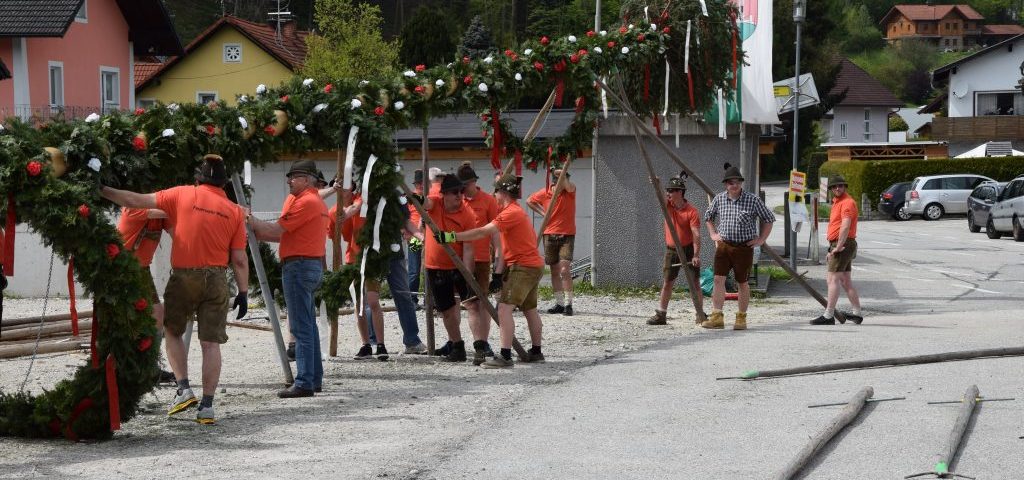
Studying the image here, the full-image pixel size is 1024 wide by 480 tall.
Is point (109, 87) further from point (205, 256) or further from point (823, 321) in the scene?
point (205, 256)

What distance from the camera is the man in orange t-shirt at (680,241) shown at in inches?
595

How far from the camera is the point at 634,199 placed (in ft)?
61.9

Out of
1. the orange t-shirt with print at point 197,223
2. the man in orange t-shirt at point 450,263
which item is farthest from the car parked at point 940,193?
the orange t-shirt with print at point 197,223

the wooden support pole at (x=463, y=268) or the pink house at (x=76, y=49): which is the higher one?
the pink house at (x=76, y=49)

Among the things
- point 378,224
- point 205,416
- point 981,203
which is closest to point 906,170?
point 981,203

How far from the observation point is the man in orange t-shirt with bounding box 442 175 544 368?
11820mm

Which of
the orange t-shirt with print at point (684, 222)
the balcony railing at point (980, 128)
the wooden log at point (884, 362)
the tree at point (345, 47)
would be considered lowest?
the wooden log at point (884, 362)

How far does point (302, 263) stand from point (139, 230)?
1.24m

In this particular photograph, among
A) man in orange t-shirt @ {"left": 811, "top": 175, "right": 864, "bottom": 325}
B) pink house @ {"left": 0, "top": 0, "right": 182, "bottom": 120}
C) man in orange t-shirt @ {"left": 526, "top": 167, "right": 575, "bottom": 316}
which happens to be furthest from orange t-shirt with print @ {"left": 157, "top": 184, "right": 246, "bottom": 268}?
pink house @ {"left": 0, "top": 0, "right": 182, "bottom": 120}

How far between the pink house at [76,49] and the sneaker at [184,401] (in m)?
26.7

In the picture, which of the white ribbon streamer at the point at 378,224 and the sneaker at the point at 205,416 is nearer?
the sneaker at the point at 205,416

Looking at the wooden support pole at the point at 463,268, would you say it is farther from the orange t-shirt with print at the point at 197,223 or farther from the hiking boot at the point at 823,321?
the hiking boot at the point at 823,321

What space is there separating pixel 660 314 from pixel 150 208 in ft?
24.1

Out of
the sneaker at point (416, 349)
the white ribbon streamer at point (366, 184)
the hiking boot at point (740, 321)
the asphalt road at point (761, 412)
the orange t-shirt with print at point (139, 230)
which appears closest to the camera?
the asphalt road at point (761, 412)
